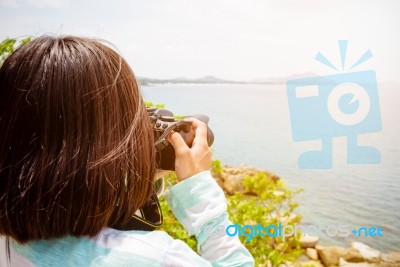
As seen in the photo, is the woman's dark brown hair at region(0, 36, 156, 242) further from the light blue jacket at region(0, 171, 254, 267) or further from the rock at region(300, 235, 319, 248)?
the rock at region(300, 235, 319, 248)

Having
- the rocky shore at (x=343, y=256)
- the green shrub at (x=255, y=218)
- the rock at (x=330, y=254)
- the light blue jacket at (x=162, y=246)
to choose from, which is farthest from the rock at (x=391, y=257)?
the light blue jacket at (x=162, y=246)

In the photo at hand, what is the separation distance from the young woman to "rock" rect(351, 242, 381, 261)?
8.73 feet

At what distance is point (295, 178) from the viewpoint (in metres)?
3.64

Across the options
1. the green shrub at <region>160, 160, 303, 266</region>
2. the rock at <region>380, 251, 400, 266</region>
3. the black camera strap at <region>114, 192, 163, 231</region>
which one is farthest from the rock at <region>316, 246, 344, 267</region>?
the black camera strap at <region>114, 192, 163, 231</region>

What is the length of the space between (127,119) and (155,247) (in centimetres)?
21

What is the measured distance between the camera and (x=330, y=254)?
2828 mm

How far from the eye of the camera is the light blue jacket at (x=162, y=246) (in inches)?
20.2

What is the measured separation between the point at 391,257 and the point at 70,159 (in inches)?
113

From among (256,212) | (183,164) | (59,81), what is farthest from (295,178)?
(59,81)

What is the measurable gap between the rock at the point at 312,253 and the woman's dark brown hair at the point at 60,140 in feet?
8.87

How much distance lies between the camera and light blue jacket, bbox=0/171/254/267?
0.51 metres

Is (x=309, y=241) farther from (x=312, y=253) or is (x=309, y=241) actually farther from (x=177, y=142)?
(x=177, y=142)

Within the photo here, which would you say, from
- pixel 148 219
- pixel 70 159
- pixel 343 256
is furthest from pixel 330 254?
pixel 70 159

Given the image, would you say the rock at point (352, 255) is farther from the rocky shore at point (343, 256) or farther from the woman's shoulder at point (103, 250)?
the woman's shoulder at point (103, 250)
